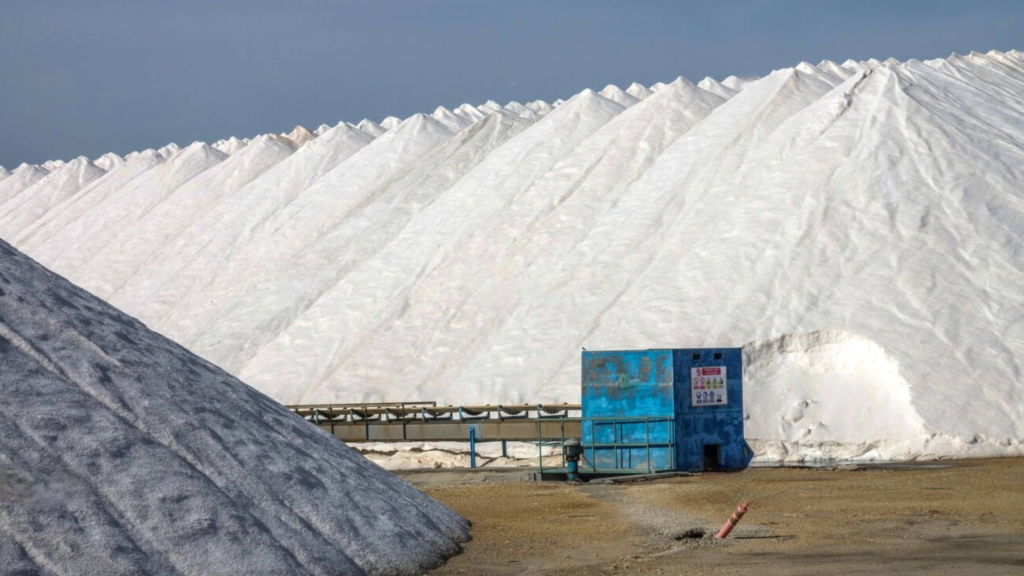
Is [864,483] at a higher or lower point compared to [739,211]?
lower

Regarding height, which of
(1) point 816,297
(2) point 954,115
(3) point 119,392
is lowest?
(3) point 119,392

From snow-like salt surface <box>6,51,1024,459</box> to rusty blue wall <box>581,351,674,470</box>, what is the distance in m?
3.47

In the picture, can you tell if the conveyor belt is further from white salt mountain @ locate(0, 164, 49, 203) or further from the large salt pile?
white salt mountain @ locate(0, 164, 49, 203)

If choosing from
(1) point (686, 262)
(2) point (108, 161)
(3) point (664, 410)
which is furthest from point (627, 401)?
(2) point (108, 161)

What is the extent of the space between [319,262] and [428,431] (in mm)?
17322

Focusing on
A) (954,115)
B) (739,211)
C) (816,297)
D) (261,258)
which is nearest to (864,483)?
(816,297)

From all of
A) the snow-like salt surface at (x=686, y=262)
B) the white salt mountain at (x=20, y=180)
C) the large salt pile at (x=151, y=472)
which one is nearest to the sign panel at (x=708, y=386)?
the snow-like salt surface at (x=686, y=262)

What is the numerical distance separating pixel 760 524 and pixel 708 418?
650 centimetres

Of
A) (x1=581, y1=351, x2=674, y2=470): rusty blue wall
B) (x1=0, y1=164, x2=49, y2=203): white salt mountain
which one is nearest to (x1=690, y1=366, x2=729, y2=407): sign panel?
(x1=581, y1=351, x2=674, y2=470): rusty blue wall

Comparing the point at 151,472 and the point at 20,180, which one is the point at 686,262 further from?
the point at 20,180

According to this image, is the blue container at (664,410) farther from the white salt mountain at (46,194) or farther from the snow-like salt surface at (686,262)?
the white salt mountain at (46,194)

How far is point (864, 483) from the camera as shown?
54.5 feet

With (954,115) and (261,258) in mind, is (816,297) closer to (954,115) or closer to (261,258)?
(954,115)

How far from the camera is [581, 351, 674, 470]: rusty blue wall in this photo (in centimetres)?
1862
